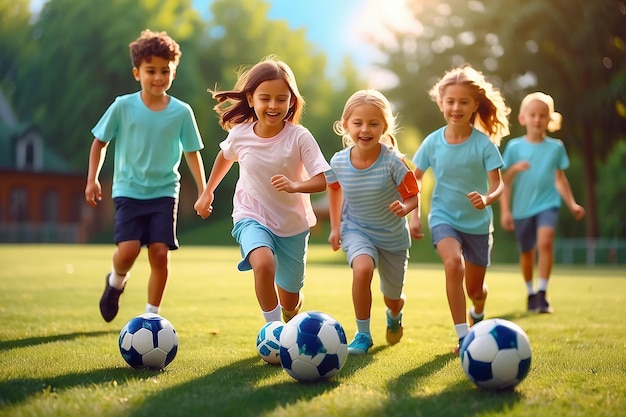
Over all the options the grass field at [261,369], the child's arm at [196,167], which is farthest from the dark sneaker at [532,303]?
the child's arm at [196,167]

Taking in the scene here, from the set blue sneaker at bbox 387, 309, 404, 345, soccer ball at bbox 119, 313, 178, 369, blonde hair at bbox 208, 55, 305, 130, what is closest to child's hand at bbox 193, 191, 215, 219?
blonde hair at bbox 208, 55, 305, 130

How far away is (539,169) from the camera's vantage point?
31.3ft

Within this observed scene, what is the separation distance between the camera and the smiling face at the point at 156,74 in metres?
6.76

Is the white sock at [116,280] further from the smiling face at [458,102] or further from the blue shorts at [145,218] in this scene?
the smiling face at [458,102]

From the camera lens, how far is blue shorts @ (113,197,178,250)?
679 cm

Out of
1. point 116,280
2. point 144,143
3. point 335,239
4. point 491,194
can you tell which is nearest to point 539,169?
point 491,194

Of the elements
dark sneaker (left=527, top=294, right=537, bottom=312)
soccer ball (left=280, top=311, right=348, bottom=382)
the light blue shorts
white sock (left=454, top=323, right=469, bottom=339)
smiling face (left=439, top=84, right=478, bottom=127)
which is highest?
smiling face (left=439, top=84, right=478, bottom=127)

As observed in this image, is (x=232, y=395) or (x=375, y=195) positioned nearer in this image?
(x=232, y=395)

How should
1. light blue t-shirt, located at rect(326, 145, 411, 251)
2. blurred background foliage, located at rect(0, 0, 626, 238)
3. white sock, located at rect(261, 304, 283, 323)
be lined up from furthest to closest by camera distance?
1. blurred background foliage, located at rect(0, 0, 626, 238)
2. light blue t-shirt, located at rect(326, 145, 411, 251)
3. white sock, located at rect(261, 304, 283, 323)

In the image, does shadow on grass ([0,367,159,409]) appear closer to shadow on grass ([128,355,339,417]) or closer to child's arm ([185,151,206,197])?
shadow on grass ([128,355,339,417])

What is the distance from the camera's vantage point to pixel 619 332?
7.12m

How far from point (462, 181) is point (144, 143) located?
270cm

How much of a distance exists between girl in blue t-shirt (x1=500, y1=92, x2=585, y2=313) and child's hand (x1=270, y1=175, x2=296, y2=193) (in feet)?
15.0

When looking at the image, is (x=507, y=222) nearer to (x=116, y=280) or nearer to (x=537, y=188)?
(x=537, y=188)
